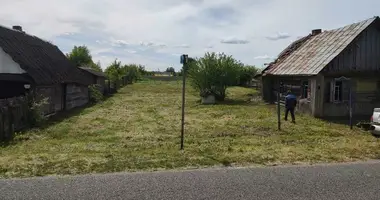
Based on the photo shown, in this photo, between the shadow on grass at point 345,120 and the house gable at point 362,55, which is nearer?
→ the shadow on grass at point 345,120

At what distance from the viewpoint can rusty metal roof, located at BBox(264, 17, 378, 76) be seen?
762 inches

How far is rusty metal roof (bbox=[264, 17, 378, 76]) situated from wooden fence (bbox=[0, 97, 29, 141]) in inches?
531

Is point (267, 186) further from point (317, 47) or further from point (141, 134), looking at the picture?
point (317, 47)

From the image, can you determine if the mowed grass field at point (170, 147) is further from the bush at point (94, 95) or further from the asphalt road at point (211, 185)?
the bush at point (94, 95)

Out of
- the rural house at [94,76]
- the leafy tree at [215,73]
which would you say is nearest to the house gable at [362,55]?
the leafy tree at [215,73]

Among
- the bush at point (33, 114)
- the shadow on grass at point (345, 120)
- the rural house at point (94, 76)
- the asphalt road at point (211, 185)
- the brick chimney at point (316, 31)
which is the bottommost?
the asphalt road at point (211, 185)

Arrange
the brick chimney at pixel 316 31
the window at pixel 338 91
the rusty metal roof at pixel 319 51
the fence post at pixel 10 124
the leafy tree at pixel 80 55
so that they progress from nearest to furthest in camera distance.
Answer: the fence post at pixel 10 124
the rusty metal roof at pixel 319 51
the window at pixel 338 91
the brick chimney at pixel 316 31
the leafy tree at pixel 80 55

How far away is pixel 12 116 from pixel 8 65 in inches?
282

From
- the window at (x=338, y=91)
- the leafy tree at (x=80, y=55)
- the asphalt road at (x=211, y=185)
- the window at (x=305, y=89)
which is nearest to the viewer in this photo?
the asphalt road at (x=211, y=185)

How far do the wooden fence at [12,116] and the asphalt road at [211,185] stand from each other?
573cm

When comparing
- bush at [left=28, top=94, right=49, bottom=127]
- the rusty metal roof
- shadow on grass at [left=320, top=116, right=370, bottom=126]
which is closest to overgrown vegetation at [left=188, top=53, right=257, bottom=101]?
the rusty metal roof

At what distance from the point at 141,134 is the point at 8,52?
33.6ft

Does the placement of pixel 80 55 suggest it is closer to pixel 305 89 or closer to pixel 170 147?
pixel 305 89

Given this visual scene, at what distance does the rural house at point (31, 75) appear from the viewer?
18.3 meters
